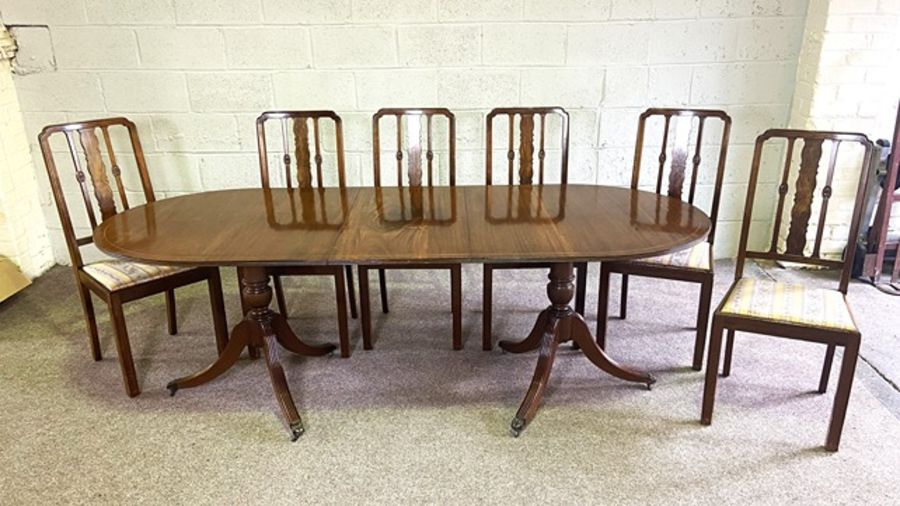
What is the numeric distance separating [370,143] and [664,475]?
2211mm

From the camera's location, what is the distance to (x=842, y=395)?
1.93m

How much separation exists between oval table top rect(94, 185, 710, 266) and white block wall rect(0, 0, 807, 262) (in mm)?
953

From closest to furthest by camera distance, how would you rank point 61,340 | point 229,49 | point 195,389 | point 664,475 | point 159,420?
point 664,475
point 159,420
point 195,389
point 61,340
point 229,49

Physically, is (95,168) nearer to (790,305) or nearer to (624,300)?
(624,300)

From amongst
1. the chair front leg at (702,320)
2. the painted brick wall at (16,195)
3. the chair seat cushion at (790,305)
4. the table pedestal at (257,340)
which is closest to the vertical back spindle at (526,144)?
the chair front leg at (702,320)

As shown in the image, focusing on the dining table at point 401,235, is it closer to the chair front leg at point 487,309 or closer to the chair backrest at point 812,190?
the chair front leg at point 487,309

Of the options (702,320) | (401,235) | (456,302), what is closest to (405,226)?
(401,235)

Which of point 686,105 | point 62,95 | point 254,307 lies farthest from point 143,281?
point 686,105

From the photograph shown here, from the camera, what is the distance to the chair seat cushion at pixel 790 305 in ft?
6.41

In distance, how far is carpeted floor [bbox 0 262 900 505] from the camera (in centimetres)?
187

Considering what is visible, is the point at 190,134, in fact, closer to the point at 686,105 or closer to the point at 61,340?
the point at 61,340

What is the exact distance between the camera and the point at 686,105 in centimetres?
335

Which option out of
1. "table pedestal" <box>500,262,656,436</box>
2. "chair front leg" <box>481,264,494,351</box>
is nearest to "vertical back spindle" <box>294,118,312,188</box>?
"chair front leg" <box>481,264,494,351</box>

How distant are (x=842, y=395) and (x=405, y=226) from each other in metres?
1.43
